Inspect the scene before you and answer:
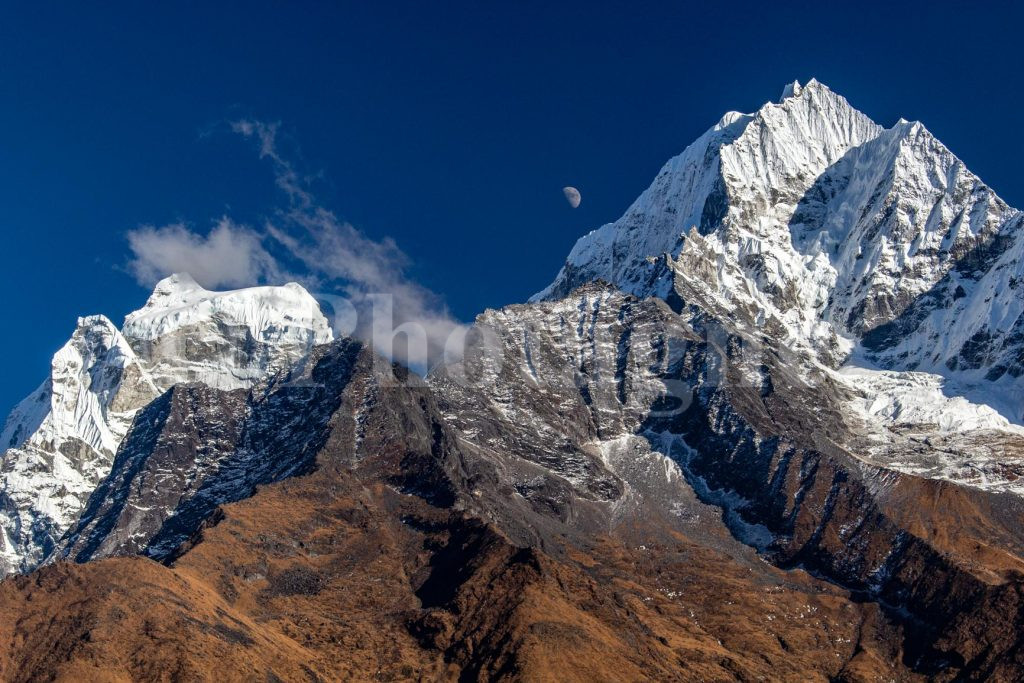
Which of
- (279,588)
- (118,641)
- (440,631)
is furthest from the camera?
(279,588)

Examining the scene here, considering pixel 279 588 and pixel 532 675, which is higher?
pixel 279 588

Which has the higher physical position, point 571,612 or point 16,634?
point 571,612

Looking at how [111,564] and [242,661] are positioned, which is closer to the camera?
[242,661]

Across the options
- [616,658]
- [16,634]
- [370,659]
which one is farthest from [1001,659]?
[16,634]

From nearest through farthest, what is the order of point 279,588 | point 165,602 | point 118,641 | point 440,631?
point 118,641
point 165,602
point 440,631
point 279,588

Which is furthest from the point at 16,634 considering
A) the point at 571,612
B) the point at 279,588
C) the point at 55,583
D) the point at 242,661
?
the point at 571,612

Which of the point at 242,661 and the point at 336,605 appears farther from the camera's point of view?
the point at 336,605

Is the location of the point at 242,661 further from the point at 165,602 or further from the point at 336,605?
the point at 336,605

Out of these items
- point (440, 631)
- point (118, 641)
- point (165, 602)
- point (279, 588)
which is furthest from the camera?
point (279, 588)
